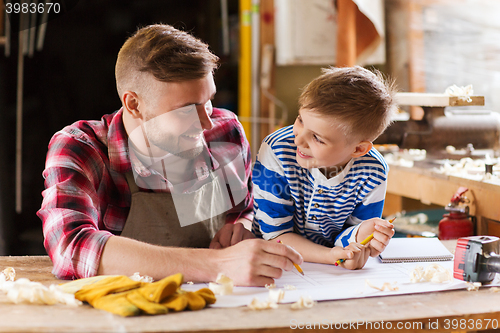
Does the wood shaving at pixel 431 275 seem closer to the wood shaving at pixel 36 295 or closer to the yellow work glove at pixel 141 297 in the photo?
the yellow work glove at pixel 141 297

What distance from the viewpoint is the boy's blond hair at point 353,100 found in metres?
1.12

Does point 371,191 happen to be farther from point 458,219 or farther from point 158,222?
point 158,222

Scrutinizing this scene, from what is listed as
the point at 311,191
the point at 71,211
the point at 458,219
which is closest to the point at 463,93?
the point at 458,219

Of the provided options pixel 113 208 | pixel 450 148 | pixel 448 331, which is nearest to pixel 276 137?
pixel 113 208

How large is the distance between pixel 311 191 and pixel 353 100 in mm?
272

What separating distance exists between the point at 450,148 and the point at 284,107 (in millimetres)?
1273

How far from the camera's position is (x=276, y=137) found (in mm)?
1290

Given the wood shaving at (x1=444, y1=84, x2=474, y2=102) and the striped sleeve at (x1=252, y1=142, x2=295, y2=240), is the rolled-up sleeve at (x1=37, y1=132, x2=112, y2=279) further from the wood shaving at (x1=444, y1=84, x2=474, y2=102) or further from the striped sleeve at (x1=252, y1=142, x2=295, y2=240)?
the wood shaving at (x1=444, y1=84, x2=474, y2=102)

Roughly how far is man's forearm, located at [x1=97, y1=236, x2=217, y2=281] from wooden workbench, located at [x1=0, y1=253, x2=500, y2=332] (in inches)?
6.2

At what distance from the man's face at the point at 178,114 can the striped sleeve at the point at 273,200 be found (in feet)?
0.65

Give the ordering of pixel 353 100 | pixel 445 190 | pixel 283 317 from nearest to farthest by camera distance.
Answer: pixel 283 317 < pixel 353 100 < pixel 445 190

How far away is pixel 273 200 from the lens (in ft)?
Result: 4.10

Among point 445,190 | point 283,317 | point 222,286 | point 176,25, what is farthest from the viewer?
point 176,25

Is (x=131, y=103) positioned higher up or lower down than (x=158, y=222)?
higher up
